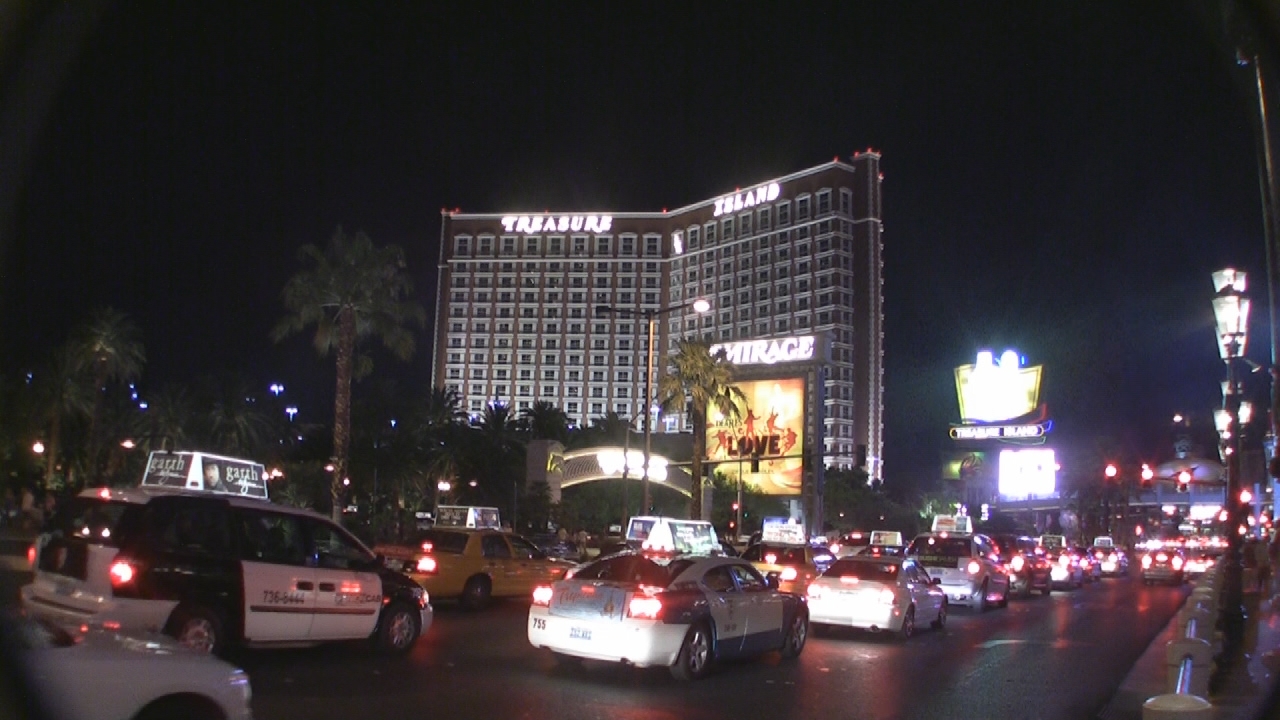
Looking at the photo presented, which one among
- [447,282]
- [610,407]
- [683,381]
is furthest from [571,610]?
[447,282]

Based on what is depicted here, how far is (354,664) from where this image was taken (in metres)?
12.6

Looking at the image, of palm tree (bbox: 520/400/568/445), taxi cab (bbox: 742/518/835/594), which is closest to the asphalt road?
taxi cab (bbox: 742/518/835/594)

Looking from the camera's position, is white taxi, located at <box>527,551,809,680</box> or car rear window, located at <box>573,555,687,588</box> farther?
car rear window, located at <box>573,555,687,588</box>

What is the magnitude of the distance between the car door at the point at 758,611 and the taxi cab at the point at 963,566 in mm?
11126

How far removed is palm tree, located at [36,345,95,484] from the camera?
49.0 m

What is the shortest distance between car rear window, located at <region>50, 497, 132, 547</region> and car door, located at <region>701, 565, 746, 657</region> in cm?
641

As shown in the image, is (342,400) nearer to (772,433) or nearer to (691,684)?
(691,684)

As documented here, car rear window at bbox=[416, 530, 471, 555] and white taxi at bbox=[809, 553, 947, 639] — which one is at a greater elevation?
car rear window at bbox=[416, 530, 471, 555]

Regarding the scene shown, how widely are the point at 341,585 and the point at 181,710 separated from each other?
614 cm

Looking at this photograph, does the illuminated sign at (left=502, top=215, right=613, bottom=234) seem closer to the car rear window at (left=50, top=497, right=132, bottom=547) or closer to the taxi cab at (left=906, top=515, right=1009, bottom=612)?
the taxi cab at (left=906, top=515, right=1009, bottom=612)

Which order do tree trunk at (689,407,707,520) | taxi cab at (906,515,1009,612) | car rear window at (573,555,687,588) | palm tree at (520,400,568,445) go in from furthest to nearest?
palm tree at (520,400,568,445) < tree trunk at (689,407,707,520) < taxi cab at (906,515,1009,612) < car rear window at (573,555,687,588)

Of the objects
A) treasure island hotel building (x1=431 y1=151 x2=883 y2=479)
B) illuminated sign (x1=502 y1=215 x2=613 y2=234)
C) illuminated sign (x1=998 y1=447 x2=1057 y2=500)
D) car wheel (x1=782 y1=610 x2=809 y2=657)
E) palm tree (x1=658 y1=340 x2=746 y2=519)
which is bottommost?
car wheel (x1=782 y1=610 x2=809 y2=657)

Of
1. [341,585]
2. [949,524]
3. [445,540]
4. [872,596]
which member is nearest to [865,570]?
[872,596]

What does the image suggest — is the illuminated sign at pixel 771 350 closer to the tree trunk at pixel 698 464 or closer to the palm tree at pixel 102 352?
the tree trunk at pixel 698 464
